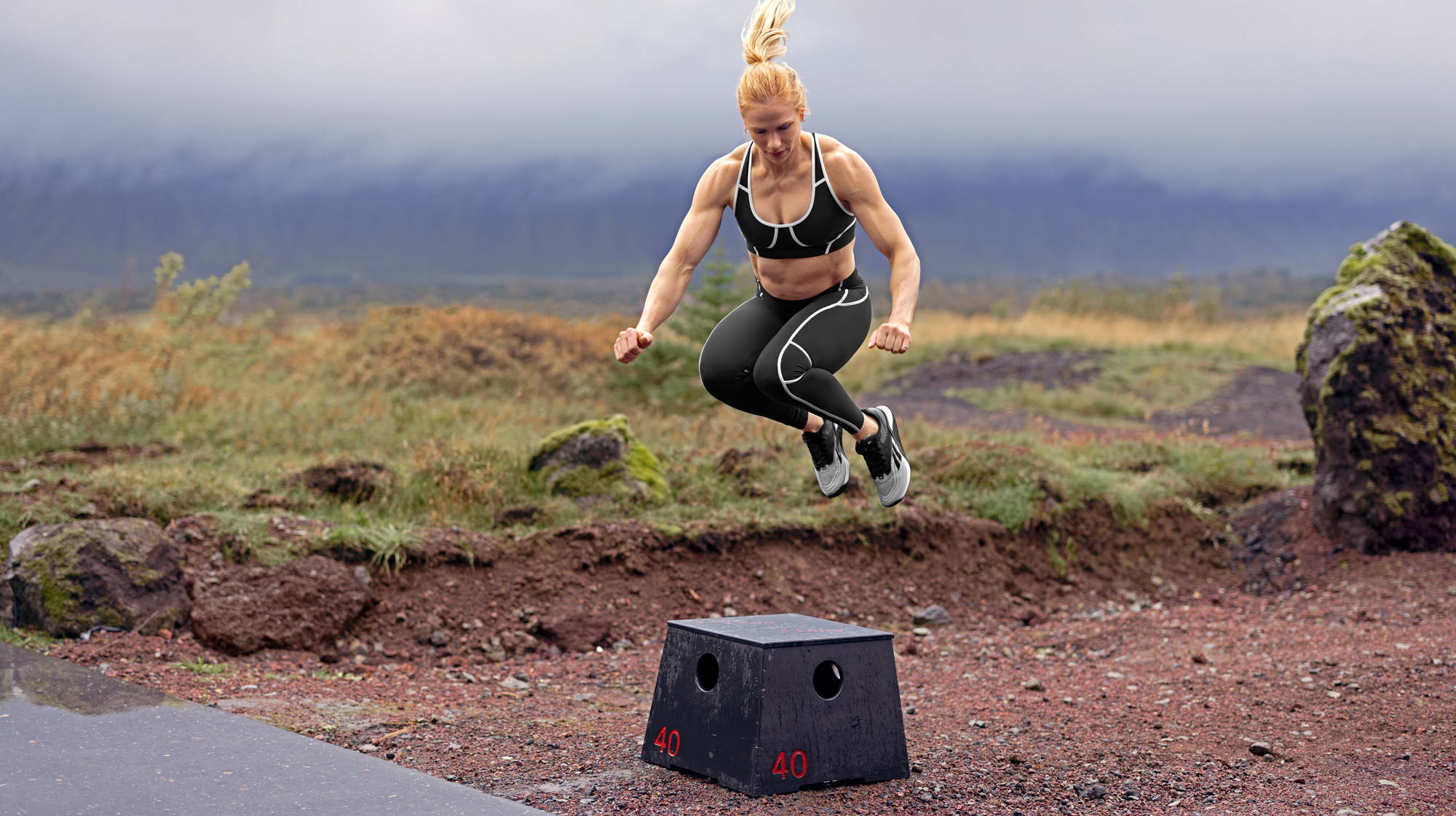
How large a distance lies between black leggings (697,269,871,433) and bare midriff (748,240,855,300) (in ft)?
0.11

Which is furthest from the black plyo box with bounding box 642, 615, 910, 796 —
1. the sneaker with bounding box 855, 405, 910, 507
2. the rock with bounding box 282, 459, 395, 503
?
the rock with bounding box 282, 459, 395, 503

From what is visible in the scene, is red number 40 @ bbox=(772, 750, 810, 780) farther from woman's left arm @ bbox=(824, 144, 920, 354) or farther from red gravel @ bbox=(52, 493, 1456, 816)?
woman's left arm @ bbox=(824, 144, 920, 354)

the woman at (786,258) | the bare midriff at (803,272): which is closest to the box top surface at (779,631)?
the woman at (786,258)

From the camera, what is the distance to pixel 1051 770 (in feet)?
15.7

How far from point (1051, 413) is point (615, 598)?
35.4ft

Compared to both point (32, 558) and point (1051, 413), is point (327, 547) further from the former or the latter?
point (1051, 413)

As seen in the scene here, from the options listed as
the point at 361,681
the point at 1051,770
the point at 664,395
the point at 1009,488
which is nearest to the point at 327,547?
the point at 361,681

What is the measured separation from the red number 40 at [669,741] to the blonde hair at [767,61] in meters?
2.37

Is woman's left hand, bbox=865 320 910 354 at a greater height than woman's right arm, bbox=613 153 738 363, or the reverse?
woman's right arm, bbox=613 153 738 363

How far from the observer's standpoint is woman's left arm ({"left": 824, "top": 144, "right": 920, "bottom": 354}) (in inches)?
177

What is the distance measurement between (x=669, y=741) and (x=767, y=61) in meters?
2.58

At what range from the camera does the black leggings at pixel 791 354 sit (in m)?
4.46

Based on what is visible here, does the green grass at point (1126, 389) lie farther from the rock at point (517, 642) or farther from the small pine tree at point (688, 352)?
the rock at point (517, 642)

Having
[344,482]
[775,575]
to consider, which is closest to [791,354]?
[775,575]
